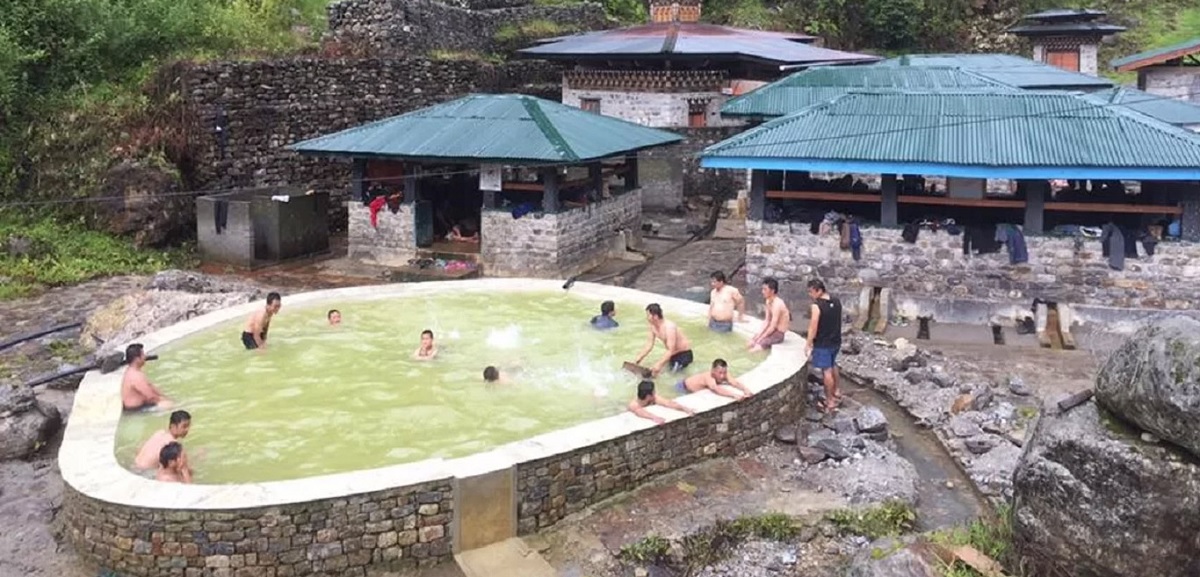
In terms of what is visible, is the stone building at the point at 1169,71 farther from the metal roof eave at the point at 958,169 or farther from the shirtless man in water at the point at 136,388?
the shirtless man in water at the point at 136,388

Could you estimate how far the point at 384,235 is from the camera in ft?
63.7

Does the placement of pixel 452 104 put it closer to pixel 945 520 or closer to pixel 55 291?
pixel 55 291

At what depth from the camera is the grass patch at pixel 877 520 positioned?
882cm

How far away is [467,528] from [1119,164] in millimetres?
10524

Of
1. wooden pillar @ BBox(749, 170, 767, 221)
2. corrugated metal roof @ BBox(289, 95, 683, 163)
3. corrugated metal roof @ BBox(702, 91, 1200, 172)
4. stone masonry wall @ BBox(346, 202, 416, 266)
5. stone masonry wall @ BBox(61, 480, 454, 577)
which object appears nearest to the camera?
stone masonry wall @ BBox(61, 480, 454, 577)

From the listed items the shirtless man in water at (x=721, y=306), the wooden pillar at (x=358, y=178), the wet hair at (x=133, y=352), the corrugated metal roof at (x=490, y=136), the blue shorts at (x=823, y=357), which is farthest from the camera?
the wooden pillar at (x=358, y=178)

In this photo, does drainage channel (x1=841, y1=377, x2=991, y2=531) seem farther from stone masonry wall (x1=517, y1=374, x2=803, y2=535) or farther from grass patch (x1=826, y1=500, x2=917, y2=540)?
stone masonry wall (x1=517, y1=374, x2=803, y2=535)

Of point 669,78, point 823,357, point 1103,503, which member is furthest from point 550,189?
point 1103,503

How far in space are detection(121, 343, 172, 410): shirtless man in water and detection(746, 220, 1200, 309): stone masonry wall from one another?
9.27 m

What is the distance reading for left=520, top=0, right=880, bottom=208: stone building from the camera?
25.8 m

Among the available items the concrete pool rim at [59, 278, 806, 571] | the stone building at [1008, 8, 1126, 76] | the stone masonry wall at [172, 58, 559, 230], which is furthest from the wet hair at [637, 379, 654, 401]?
the stone building at [1008, 8, 1126, 76]

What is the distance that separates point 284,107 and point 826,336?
14.7 metres

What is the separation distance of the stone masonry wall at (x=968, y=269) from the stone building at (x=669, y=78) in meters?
9.78

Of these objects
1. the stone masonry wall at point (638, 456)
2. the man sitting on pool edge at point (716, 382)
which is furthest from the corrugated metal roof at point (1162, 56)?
the man sitting on pool edge at point (716, 382)
